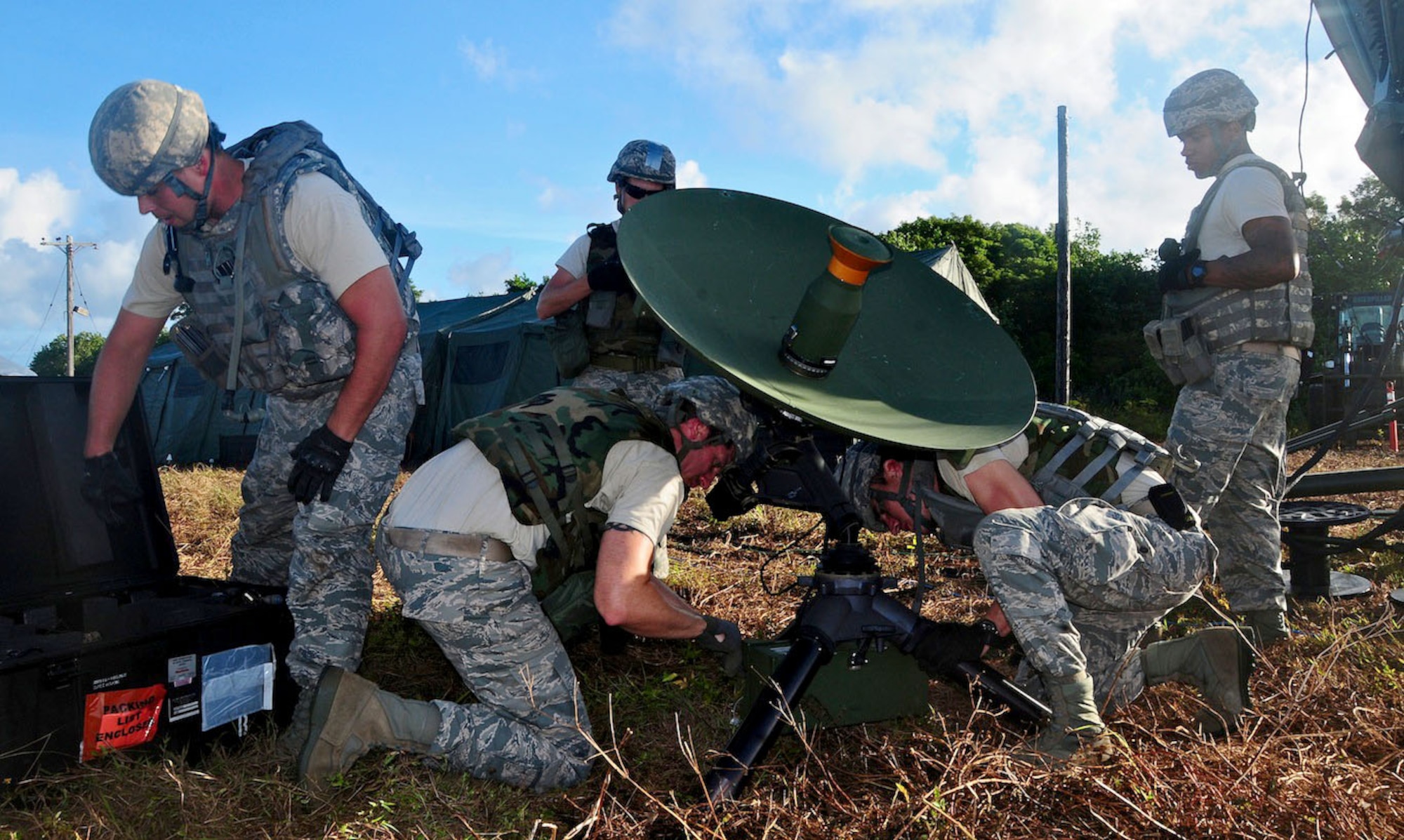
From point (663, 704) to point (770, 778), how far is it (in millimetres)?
700

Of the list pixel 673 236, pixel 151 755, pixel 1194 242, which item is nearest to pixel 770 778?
pixel 673 236

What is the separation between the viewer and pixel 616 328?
4.76 metres

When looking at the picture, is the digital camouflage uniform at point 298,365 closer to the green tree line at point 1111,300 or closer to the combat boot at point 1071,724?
the combat boot at point 1071,724

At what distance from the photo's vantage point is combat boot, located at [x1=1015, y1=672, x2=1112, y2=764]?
2.55 metres

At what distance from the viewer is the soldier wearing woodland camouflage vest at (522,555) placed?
8.95 feet

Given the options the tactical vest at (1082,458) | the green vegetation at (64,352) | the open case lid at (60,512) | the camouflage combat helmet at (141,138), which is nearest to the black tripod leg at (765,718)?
the tactical vest at (1082,458)

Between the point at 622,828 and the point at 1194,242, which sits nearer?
the point at 622,828

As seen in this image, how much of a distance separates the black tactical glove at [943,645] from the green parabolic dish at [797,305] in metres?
0.55

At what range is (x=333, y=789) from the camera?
272cm

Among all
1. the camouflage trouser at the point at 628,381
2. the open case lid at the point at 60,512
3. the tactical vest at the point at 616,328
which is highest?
the tactical vest at the point at 616,328

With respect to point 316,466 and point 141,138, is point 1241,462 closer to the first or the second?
point 316,466

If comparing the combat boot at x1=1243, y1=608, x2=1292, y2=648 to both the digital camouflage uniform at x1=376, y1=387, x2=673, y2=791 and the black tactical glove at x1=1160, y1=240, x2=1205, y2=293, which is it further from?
the digital camouflage uniform at x1=376, y1=387, x2=673, y2=791

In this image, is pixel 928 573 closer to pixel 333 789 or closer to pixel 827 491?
pixel 827 491

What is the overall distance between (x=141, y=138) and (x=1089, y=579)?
3.07 meters
